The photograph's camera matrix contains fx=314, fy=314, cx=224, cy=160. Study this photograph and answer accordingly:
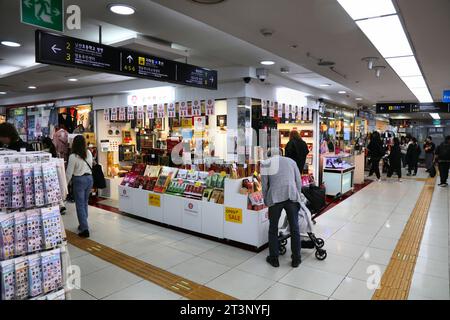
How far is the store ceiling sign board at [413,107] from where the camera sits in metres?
12.0

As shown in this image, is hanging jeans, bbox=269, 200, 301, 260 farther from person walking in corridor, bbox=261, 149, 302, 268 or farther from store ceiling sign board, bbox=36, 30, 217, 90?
store ceiling sign board, bbox=36, 30, 217, 90

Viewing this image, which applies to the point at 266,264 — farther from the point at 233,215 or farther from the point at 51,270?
the point at 51,270

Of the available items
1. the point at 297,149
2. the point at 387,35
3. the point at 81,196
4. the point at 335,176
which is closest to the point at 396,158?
the point at 335,176

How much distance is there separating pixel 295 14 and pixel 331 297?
310 centimetres

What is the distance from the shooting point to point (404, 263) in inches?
168

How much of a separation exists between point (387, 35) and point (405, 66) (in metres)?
2.40

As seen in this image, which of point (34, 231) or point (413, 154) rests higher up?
point (413, 154)

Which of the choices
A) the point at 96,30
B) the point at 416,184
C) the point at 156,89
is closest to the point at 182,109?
the point at 156,89

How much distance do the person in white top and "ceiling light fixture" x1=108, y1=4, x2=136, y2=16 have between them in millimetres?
2659

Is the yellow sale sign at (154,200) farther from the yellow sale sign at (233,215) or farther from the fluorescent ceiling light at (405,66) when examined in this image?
the fluorescent ceiling light at (405,66)
